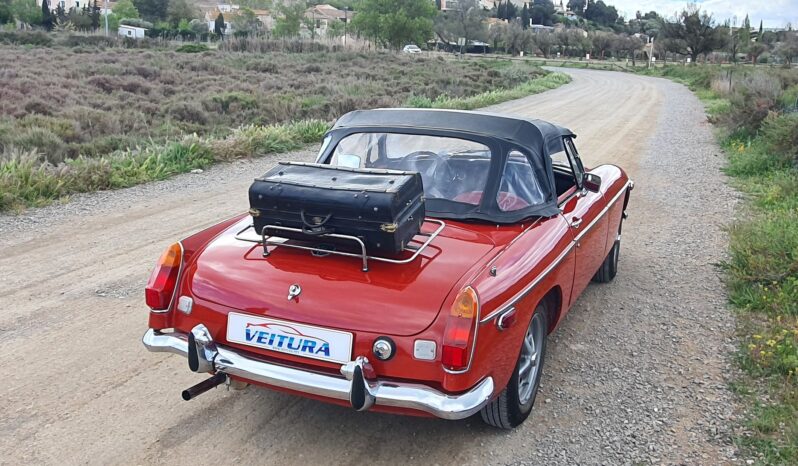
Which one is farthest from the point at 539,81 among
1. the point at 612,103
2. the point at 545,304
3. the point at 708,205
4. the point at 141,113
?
the point at 545,304

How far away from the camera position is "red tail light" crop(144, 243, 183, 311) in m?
3.62

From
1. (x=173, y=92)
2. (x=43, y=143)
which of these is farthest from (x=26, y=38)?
(x=43, y=143)

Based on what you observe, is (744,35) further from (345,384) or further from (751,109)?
(345,384)

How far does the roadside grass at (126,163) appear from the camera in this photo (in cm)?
852

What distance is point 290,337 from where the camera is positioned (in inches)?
129

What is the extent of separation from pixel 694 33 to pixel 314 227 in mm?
65218

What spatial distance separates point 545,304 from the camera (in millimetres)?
4047

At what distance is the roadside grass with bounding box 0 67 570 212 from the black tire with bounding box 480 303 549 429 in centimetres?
661

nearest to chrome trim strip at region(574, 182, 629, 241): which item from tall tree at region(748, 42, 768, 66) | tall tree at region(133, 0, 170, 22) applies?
tall tree at region(748, 42, 768, 66)

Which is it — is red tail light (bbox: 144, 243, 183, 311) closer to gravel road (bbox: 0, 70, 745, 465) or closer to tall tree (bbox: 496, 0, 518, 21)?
gravel road (bbox: 0, 70, 745, 465)

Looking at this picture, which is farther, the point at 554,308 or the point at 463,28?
the point at 463,28

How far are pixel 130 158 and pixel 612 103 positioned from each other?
1926 centimetres

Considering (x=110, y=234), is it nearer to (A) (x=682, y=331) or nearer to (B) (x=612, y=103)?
(A) (x=682, y=331)

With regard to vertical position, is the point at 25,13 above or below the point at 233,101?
above
